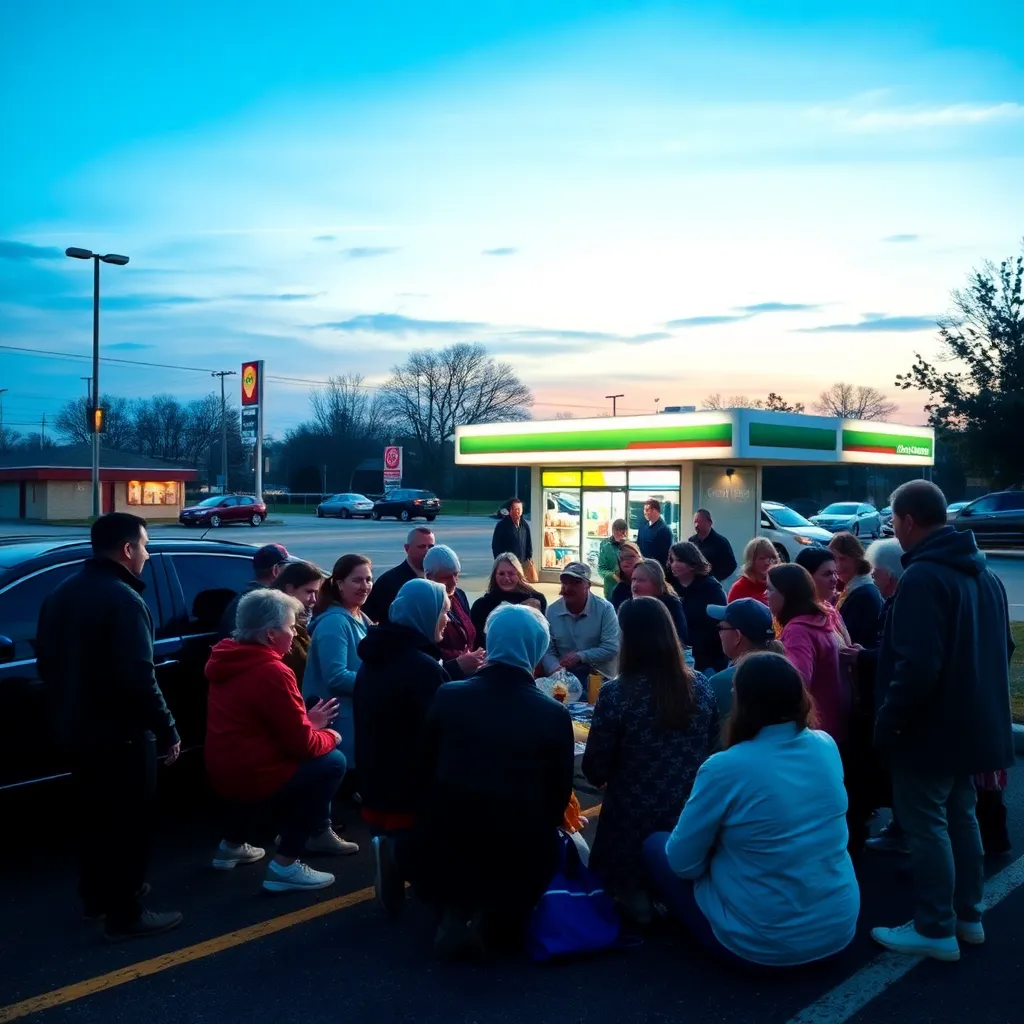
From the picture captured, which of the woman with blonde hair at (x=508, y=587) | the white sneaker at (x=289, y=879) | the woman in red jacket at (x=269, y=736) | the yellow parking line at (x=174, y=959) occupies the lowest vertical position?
the yellow parking line at (x=174, y=959)

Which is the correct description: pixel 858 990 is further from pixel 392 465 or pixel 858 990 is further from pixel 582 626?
pixel 392 465

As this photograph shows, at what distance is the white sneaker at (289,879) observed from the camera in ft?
16.0

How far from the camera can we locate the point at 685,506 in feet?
59.6

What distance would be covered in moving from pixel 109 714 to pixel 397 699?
124cm

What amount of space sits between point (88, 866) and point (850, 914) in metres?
3.25

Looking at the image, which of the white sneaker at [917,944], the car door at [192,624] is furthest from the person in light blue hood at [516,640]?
the car door at [192,624]

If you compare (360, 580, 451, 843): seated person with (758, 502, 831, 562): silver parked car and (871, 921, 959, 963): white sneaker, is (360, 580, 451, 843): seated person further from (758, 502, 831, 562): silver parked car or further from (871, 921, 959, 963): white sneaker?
(758, 502, 831, 562): silver parked car

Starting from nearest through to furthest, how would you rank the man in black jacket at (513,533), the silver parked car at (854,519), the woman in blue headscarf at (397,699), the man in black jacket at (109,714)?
the man in black jacket at (109,714) → the woman in blue headscarf at (397,699) → the man in black jacket at (513,533) → the silver parked car at (854,519)

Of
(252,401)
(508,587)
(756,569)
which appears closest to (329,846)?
(508,587)

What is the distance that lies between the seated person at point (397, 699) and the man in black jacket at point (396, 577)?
3123 mm

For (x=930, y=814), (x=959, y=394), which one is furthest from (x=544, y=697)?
(x=959, y=394)

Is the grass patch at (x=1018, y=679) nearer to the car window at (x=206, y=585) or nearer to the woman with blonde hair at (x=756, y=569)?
the woman with blonde hair at (x=756, y=569)

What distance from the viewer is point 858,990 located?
3.90 meters

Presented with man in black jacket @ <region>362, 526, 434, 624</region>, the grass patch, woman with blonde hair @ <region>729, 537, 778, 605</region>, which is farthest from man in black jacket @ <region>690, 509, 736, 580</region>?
man in black jacket @ <region>362, 526, 434, 624</region>
